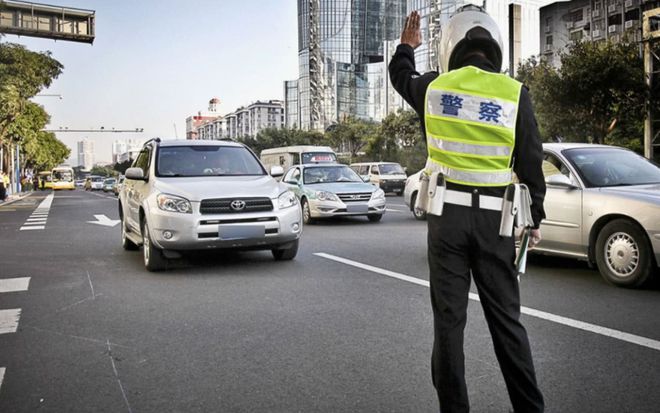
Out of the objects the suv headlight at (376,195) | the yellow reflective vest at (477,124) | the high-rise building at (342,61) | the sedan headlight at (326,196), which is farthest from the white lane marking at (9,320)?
the high-rise building at (342,61)

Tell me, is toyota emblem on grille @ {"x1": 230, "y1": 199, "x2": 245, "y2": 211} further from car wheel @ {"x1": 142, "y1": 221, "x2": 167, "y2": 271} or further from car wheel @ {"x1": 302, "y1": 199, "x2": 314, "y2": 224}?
car wheel @ {"x1": 302, "y1": 199, "x2": 314, "y2": 224}

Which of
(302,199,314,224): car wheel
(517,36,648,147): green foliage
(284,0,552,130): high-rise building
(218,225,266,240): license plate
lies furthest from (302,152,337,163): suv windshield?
(284,0,552,130): high-rise building

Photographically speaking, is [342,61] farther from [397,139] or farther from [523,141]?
[523,141]

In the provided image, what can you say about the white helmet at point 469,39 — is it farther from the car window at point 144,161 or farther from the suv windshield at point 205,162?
the car window at point 144,161

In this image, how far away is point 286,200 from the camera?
818cm

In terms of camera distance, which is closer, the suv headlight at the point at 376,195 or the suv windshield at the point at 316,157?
the suv headlight at the point at 376,195

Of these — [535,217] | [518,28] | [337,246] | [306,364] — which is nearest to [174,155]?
[337,246]

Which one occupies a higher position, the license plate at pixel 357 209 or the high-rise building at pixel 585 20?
the high-rise building at pixel 585 20

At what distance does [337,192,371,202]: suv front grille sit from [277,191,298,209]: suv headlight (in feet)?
18.9

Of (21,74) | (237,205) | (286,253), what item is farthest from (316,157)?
(237,205)

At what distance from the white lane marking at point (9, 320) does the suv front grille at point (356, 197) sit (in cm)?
884

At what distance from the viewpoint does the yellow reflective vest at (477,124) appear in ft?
9.07

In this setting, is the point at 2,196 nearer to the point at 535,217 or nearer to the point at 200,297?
the point at 200,297

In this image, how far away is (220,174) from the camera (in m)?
8.72
